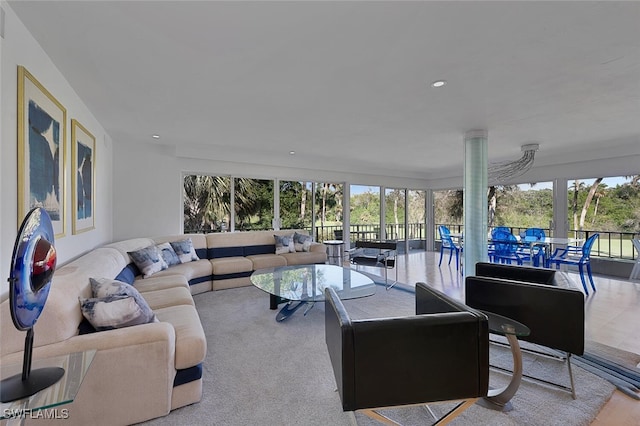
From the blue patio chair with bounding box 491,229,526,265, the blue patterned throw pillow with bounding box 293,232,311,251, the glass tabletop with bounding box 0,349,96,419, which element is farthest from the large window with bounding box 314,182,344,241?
the glass tabletop with bounding box 0,349,96,419

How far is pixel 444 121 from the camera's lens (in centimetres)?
368

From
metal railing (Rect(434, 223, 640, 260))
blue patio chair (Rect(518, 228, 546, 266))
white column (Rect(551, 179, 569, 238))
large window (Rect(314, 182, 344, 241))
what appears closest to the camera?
blue patio chair (Rect(518, 228, 546, 266))

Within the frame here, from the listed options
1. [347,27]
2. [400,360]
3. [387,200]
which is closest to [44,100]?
[347,27]

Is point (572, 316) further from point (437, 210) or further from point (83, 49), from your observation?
point (437, 210)

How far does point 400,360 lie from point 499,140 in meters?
4.55

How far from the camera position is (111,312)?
1.78 metres

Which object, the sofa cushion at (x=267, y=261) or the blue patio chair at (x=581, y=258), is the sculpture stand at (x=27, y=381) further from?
the blue patio chair at (x=581, y=258)

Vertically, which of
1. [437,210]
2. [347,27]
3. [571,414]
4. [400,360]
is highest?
[347,27]

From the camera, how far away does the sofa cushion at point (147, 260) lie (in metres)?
3.56

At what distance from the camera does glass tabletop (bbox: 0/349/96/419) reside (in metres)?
1.00

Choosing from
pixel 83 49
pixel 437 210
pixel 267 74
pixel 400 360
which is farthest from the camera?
pixel 437 210

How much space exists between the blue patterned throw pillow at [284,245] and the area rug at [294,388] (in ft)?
7.03

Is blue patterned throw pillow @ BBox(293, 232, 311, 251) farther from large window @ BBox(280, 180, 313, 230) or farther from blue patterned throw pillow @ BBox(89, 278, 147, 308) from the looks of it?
blue patterned throw pillow @ BBox(89, 278, 147, 308)

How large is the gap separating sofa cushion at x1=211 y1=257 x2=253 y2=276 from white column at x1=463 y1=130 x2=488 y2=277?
11.3 ft
